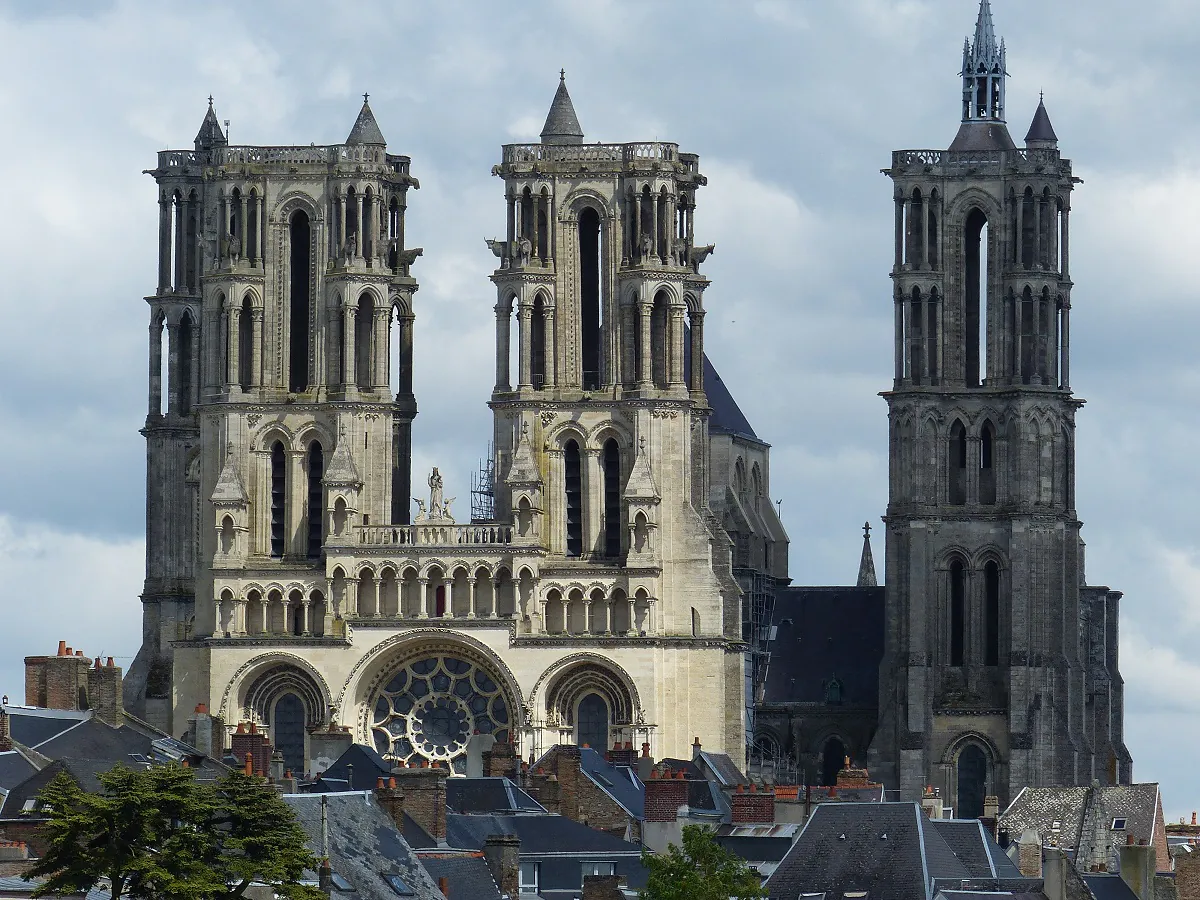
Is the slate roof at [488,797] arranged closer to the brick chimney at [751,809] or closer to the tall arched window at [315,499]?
the brick chimney at [751,809]

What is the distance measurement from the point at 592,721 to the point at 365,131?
15491 mm

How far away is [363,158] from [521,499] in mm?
9501

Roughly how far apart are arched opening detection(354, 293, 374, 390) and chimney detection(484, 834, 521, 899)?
36.7 meters

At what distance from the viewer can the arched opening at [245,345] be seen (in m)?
122

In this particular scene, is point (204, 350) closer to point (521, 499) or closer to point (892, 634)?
point (521, 499)

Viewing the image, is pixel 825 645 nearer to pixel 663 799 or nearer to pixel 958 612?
pixel 958 612

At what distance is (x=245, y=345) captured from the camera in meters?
122

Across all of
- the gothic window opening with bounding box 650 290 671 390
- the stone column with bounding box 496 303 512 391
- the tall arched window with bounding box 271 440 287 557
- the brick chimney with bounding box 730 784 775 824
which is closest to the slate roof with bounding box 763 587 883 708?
the gothic window opening with bounding box 650 290 671 390

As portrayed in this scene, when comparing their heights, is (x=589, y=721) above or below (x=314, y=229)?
below

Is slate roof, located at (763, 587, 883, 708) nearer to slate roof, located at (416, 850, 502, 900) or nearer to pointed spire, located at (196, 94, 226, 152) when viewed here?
pointed spire, located at (196, 94, 226, 152)

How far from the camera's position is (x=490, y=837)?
281 ft

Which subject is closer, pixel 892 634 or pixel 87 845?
pixel 87 845

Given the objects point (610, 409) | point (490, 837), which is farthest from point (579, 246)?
point (490, 837)

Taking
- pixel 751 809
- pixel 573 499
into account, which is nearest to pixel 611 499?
pixel 573 499
